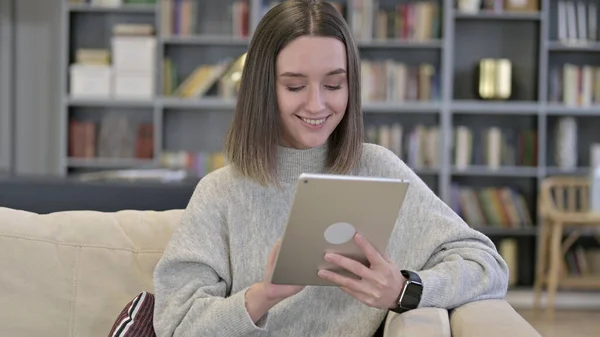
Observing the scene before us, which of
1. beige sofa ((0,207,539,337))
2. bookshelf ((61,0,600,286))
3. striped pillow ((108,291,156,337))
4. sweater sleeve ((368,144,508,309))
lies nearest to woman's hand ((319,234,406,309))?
sweater sleeve ((368,144,508,309))

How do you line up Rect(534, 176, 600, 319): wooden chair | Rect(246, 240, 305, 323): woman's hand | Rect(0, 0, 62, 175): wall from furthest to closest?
Rect(0, 0, 62, 175): wall
Rect(534, 176, 600, 319): wooden chair
Rect(246, 240, 305, 323): woman's hand

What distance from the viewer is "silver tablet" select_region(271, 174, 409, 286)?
5.05ft

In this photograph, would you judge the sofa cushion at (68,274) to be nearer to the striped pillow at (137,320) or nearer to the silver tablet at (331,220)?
the striped pillow at (137,320)

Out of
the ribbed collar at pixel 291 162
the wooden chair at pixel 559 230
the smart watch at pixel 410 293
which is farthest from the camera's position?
the wooden chair at pixel 559 230

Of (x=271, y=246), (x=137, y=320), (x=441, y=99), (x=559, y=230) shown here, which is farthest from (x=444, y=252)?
(x=441, y=99)

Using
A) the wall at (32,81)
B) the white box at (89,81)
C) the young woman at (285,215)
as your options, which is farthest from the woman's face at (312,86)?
the wall at (32,81)

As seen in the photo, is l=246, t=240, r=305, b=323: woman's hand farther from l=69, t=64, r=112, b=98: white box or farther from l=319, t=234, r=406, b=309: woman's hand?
l=69, t=64, r=112, b=98: white box

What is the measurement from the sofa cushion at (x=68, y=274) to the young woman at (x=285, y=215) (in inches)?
11.3

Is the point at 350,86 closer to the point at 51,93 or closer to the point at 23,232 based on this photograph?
the point at 23,232

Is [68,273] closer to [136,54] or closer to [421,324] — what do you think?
[421,324]

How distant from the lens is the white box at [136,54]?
6.11 metres

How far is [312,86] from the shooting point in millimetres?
1831

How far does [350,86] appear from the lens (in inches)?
74.6

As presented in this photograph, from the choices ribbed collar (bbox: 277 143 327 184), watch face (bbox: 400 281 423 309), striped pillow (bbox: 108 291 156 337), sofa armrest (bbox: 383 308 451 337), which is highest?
ribbed collar (bbox: 277 143 327 184)
